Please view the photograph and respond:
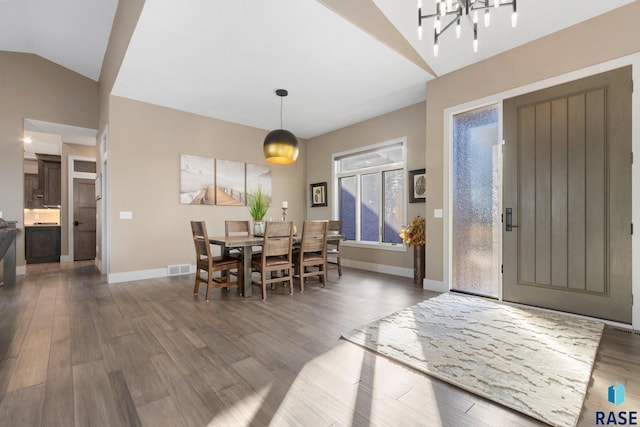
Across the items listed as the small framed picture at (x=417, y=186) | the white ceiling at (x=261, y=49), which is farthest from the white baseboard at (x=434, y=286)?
the white ceiling at (x=261, y=49)

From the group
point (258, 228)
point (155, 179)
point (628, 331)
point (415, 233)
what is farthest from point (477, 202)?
point (155, 179)

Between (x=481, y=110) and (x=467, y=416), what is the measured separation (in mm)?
3420

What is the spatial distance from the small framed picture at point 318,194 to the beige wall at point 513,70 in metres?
2.76

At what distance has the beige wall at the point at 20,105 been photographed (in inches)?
193

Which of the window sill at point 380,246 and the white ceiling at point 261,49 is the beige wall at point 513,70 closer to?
the white ceiling at point 261,49

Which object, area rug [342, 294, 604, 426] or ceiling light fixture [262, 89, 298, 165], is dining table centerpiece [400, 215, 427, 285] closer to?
area rug [342, 294, 604, 426]

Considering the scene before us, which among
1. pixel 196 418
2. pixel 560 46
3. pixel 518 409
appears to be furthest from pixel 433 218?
pixel 196 418

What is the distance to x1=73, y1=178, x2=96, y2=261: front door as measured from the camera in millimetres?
6812

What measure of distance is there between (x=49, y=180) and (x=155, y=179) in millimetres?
4218

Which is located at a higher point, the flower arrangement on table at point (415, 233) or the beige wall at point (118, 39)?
the beige wall at point (118, 39)

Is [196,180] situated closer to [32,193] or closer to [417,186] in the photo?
[417,186]

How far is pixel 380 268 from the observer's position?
17.3ft

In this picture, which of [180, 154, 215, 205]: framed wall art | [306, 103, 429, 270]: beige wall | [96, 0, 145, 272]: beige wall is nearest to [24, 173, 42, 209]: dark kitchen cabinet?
[96, 0, 145, 272]: beige wall

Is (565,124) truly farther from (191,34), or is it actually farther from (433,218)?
(191,34)
